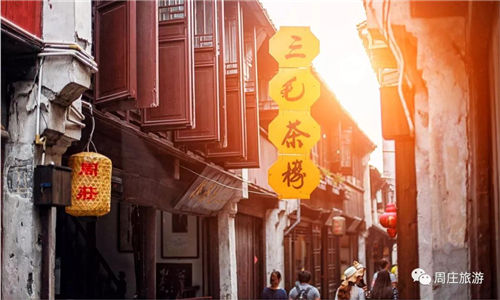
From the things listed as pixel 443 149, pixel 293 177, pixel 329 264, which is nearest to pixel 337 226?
pixel 329 264

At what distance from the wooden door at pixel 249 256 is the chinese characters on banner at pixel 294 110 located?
2.97m

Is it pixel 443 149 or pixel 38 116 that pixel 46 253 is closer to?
pixel 38 116

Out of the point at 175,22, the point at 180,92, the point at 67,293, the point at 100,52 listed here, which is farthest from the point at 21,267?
the point at 67,293

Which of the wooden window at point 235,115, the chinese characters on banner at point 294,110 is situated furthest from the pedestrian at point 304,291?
the chinese characters on banner at point 294,110

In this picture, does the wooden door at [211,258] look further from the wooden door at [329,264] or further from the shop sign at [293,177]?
the wooden door at [329,264]

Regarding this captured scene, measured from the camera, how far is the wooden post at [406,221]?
639 cm

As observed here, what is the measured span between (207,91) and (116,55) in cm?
320

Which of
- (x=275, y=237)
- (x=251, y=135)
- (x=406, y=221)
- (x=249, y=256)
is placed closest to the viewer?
(x=406, y=221)

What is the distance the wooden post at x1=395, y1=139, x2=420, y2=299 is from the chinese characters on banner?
24.2ft

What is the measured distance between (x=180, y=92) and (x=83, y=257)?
7.19m

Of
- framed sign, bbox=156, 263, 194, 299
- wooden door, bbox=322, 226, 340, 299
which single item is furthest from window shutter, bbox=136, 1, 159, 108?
wooden door, bbox=322, 226, 340, 299

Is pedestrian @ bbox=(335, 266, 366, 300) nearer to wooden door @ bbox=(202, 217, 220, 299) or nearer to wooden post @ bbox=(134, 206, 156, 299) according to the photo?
wooden post @ bbox=(134, 206, 156, 299)

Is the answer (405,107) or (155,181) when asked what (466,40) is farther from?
(155,181)

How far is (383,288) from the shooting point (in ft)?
36.4
